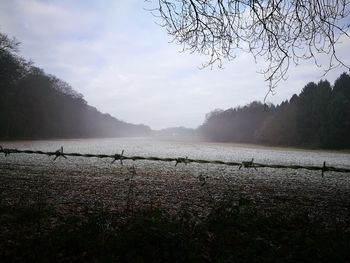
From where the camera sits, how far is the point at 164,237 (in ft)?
17.7

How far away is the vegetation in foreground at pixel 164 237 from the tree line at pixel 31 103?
56.0 m

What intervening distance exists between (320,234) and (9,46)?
58857mm

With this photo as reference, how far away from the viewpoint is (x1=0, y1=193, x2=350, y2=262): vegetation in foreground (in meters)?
5.03

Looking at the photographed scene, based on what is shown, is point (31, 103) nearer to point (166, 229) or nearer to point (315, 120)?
point (315, 120)

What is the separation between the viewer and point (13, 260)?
4.80 metres

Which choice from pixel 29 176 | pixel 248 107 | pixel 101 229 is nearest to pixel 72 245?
pixel 101 229

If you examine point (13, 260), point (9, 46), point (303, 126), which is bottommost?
point (13, 260)

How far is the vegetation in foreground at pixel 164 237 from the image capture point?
5.03 meters

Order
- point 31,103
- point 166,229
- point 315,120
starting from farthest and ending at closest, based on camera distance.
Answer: point 315,120, point 31,103, point 166,229

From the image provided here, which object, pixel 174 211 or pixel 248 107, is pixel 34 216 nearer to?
pixel 174 211

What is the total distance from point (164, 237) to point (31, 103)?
279 feet

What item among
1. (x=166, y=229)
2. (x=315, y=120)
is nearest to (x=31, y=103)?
(x=315, y=120)

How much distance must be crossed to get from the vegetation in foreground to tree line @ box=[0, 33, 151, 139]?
2203 inches

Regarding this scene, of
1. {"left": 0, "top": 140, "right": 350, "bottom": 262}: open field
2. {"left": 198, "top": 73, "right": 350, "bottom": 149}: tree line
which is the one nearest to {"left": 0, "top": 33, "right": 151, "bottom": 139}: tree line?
{"left": 0, "top": 140, "right": 350, "bottom": 262}: open field
